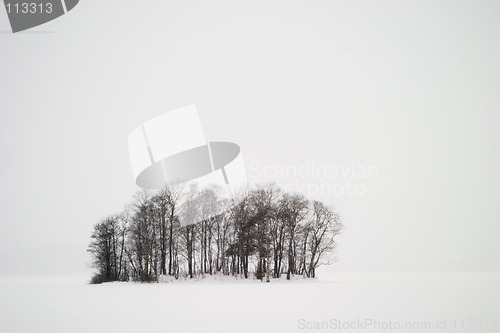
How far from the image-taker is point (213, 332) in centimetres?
1727

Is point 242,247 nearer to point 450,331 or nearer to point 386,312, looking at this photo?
point 386,312

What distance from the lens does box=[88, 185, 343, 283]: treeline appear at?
59.0 m

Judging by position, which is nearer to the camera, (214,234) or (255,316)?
(255,316)

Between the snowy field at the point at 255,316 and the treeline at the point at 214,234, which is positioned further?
the treeline at the point at 214,234

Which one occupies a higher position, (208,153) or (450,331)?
(208,153)

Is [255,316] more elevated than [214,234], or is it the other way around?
[214,234]

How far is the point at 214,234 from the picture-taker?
214 feet

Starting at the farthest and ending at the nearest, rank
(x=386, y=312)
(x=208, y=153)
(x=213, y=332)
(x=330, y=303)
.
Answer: (x=208, y=153) → (x=330, y=303) → (x=386, y=312) → (x=213, y=332)

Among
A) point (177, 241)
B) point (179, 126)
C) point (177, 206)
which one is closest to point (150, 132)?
point (179, 126)

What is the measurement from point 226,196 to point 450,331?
4968 centimetres

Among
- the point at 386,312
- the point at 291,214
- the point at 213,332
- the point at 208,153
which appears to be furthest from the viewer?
the point at 208,153

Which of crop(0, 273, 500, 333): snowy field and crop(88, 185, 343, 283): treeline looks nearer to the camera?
crop(0, 273, 500, 333): snowy field

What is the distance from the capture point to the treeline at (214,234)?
5901 centimetres

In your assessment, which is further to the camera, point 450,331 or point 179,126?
point 179,126
